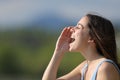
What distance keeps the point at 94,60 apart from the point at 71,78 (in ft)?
0.79

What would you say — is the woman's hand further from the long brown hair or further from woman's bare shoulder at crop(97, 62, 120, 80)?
woman's bare shoulder at crop(97, 62, 120, 80)

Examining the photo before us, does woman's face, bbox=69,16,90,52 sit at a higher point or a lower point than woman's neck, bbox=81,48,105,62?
higher

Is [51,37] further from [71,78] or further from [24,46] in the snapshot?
[71,78]

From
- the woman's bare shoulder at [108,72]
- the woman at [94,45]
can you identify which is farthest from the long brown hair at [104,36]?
the woman's bare shoulder at [108,72]

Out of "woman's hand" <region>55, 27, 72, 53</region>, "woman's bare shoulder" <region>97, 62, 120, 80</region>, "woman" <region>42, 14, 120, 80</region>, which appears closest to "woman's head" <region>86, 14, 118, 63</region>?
"woman" <region>42, 14, 120, 80</region>

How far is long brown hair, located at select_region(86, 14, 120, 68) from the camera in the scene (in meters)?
3.57

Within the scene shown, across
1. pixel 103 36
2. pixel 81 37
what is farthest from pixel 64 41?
pixel 103 36

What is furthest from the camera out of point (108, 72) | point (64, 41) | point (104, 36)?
point (64, 41)

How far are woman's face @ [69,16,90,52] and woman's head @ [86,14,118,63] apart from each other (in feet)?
0.12

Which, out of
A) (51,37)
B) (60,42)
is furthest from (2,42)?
(60,42)

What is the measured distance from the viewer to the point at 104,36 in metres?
3.56

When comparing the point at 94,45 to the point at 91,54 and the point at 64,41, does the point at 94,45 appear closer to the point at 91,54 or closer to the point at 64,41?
the point at 91,54

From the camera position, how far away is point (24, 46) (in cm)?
1764

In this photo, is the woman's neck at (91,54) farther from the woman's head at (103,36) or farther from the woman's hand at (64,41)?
the woman's hand at (64,41)
